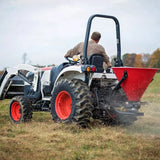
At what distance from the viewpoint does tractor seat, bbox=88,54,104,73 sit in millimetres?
5859

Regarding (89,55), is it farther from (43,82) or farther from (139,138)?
(139,138)

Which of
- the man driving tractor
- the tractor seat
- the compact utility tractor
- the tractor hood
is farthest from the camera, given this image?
the man driving tractor

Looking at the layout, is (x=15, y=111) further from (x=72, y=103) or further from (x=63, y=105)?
(x=72, y=103)

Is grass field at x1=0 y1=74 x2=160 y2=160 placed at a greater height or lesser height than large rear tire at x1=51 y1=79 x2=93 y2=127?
lesser

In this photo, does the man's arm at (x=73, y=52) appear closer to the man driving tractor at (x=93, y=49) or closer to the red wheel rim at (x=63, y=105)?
the man driving tractor at (x=93, y=49)

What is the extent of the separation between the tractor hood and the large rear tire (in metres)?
0.72

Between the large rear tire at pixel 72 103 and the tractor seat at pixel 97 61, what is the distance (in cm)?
52

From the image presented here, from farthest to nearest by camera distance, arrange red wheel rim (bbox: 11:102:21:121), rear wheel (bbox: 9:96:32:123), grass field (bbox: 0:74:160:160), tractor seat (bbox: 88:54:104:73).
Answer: red wheel rim (bbox: 11:102:21:121) < rear wheel (bbox: 9:96:32:123) < tractor seat (bbox: 88:54:104:73) < grass field (bbox: 0:74:160:160)

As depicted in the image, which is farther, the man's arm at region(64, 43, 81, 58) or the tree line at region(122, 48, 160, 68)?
the tree line at region(122, 48, 160, 68)

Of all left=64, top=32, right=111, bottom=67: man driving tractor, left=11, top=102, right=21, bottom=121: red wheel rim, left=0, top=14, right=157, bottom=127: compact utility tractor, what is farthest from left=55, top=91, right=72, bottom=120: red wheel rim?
left=11, top=102, right=21, bottom=121: red wheel rim

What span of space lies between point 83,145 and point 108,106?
1.51 m

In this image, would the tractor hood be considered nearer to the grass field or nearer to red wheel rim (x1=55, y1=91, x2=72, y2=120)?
the grass field

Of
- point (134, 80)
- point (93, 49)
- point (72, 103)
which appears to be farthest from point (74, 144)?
point (93, 49)

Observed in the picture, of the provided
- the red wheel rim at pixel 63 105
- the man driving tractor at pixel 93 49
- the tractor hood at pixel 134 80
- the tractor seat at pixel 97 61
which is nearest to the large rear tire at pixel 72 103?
the red wheel rim at pixel 63 105
